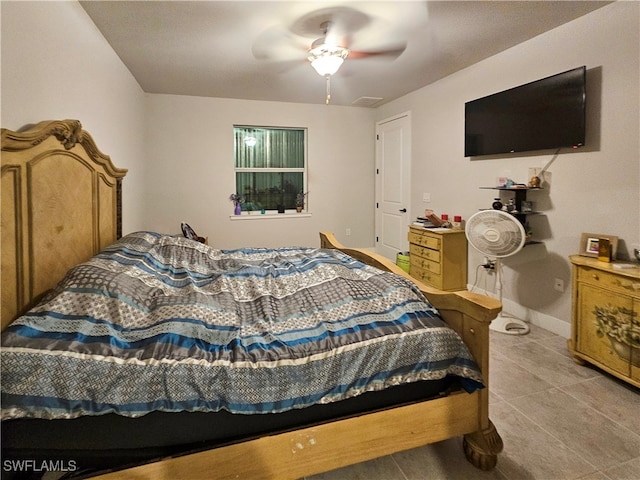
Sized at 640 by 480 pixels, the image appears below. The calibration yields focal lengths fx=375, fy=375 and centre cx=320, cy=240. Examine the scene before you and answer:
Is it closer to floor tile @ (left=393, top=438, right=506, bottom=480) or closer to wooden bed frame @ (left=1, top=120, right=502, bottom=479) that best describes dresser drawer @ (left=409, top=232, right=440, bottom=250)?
wooden bed frame @ (left=1, top=120, right=502, bottom=479)

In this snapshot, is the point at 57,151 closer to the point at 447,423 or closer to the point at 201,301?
the point at 201,301

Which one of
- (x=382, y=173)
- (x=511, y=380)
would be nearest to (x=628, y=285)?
(x=511, y=380)

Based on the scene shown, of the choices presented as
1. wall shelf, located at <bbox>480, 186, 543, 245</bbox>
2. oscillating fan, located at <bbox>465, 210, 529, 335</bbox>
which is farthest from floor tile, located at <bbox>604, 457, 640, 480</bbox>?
Answer: wall shelf, located at <bbox>480, 186, 543, 245</bbox>

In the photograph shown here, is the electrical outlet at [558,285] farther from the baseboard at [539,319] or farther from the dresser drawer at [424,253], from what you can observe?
the dresser drawer at [424,253]

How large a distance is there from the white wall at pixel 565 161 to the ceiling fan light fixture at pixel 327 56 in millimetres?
1629

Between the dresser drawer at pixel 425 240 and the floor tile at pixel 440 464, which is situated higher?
the dresser drawer at pixel 425 240

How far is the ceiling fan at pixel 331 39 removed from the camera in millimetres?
2748

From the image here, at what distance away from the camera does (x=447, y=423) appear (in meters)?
1.60

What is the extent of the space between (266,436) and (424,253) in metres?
3.22

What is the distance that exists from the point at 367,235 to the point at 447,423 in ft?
14.7

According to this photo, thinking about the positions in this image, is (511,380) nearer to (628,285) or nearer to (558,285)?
(628,285)

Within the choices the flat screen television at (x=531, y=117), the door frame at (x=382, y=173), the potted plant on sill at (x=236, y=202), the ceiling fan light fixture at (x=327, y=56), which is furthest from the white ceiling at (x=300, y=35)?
the potted plant on sill at (x=236, y=202)

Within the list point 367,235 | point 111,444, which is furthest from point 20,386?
point 367,235

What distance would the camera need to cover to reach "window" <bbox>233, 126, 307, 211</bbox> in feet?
17.8
